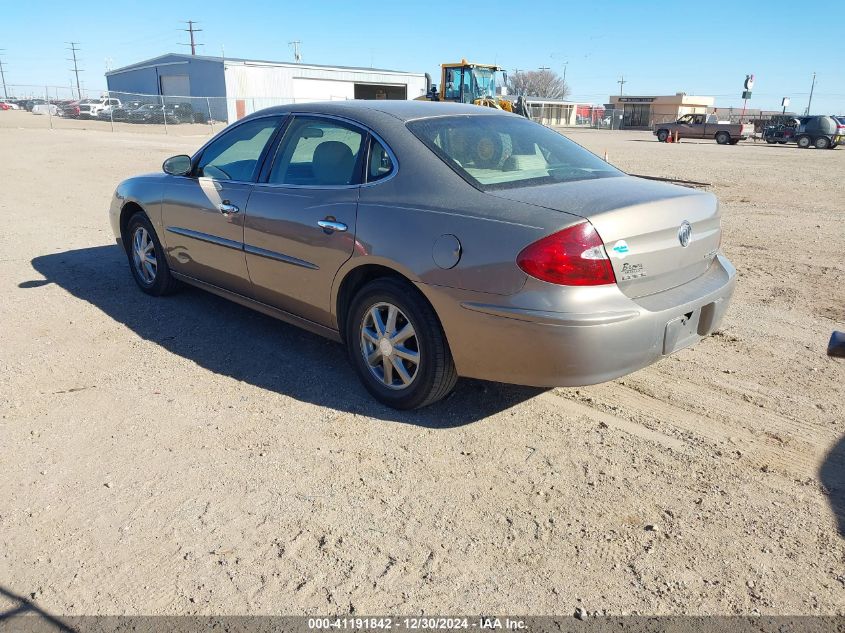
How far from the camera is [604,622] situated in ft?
7.47

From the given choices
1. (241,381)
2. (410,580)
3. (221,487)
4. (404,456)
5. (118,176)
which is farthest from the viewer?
(118,176)

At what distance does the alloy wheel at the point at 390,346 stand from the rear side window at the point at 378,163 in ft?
2.38

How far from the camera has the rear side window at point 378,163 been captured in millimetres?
3697

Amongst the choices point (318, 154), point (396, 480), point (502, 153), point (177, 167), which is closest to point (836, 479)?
point (396, 480)

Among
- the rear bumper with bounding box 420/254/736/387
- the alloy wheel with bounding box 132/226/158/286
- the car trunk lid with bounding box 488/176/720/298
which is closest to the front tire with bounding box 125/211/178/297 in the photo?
the alloy wheel with bounding box 132/226/158/286

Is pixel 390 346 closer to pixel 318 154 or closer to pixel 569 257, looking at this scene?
pixel 569 257

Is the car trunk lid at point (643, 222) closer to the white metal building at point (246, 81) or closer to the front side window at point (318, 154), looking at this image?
the front side window at point (318, 154)

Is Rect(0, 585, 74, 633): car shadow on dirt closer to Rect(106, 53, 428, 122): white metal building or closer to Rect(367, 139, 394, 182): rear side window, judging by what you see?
Rect(367, 139, 394, 182): rear side window

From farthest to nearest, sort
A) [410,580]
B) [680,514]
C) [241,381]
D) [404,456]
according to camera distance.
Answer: [241,381] → [404,456] → [680,514] → [410,580]

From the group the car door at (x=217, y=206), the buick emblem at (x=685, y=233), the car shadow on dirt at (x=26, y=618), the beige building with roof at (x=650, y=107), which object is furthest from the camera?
the beige building with roof at (x=650, y=107)

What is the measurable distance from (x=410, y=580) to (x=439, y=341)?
4.20ft

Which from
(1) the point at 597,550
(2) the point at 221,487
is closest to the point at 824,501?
(1) the point at 597,550

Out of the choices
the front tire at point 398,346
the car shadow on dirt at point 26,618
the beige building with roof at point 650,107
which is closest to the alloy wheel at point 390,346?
the front tire at point 398,346

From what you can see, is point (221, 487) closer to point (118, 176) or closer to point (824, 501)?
point (824, 501)
